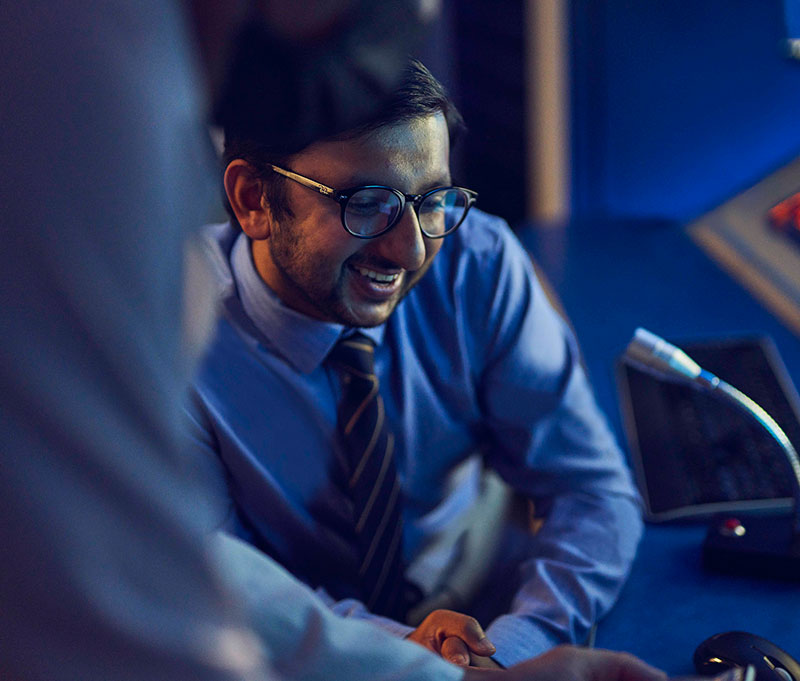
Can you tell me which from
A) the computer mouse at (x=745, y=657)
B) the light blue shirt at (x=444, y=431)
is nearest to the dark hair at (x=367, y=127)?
the light blue shirt at (x=444, y=431)

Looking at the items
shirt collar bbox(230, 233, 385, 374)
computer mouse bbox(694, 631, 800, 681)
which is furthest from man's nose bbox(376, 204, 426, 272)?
computer mouse bbox(694, 631, 800, 681)

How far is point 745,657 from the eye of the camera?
69 cm

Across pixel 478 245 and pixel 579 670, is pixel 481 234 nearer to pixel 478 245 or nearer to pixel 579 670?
pixel 478 245

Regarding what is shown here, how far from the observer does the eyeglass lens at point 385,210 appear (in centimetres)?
57

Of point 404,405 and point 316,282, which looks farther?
point 404,405

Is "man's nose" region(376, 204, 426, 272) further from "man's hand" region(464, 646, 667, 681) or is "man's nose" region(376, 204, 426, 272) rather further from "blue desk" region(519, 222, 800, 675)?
"blue desk" region(519, 222, 800, 675)

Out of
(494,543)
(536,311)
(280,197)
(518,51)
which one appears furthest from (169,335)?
(518,51)

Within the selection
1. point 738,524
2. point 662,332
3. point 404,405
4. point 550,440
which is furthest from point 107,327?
point 662,332

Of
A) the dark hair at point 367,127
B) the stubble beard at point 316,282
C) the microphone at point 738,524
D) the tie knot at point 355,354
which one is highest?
the dark hair at point 367,127

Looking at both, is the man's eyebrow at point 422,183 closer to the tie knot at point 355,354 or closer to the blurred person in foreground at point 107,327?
the blurred person in foreground at point 107,327

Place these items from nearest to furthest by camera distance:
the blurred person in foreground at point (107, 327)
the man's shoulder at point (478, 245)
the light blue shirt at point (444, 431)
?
the blurred person in foreground at point (107, 327) → the light blue shirt at point (444, 431) → the man's shoulder at point (478, 245)

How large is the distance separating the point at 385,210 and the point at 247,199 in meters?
0.11

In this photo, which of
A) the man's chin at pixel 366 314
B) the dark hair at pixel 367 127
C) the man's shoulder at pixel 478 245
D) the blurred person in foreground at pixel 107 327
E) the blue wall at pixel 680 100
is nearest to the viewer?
the blurred person in foreground at pixel 107 327

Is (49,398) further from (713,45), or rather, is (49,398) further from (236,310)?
(713,45)
